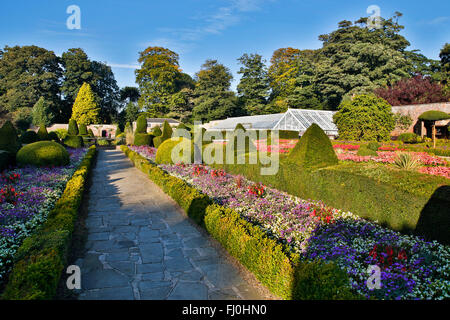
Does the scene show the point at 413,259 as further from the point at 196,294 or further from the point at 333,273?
the point at 196,294

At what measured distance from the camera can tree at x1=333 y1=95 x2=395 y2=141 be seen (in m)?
19.9

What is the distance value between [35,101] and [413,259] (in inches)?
1883

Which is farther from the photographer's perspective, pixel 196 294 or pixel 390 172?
pixel 390 172

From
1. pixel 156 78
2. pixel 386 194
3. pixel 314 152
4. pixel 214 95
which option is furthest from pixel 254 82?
pixel 386 194

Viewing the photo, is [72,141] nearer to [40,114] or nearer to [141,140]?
[141,140]

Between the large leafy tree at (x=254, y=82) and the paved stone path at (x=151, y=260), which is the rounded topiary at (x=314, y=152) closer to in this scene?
the paved stone path at (x=151, y=260)

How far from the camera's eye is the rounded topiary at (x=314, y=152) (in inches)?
267

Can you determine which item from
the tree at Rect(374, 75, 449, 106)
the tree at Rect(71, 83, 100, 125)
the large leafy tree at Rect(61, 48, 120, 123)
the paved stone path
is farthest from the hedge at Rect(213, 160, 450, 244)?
the large leafy tree at Rect(61, 48, 120, 123)

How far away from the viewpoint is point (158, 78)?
47.4 meters

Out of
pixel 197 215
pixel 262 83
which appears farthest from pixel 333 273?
pixel 262 83

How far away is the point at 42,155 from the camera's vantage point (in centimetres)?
980

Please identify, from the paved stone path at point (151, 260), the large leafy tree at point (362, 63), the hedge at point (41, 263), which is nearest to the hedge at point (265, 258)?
the paved stone path at point (151, 260)

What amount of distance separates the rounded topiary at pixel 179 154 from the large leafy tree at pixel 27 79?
35.4m

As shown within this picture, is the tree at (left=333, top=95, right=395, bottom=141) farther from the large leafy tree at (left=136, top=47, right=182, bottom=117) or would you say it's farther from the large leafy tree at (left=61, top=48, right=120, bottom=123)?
the large leafy tree at (left=61, top=48, right=120, bottom=123)
